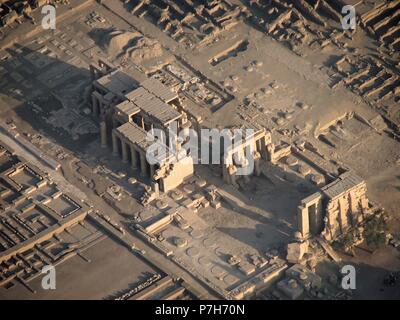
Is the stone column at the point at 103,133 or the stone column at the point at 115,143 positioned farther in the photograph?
the stone column at the point at 103,133

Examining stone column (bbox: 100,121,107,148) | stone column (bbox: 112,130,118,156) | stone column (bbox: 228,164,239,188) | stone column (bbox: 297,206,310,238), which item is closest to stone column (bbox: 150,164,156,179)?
stone column (bbox: 112,130,118,156)

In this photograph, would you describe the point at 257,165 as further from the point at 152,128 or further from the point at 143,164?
the point at 143,164

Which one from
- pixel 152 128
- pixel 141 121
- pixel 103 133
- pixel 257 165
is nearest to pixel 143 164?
pixel 152 128

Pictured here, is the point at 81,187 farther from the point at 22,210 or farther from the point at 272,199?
the point at 272,199

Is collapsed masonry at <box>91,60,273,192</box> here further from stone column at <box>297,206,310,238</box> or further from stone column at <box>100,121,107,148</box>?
stone column at <box>297,206,310,238</box>

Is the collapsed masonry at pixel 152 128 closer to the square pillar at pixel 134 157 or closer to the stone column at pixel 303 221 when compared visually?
the square pillar at pixel 134 157

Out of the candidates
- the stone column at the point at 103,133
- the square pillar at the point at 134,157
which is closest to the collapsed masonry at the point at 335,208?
the square pillar at the point at 134,157

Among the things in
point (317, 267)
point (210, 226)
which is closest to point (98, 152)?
point (210, 226)
